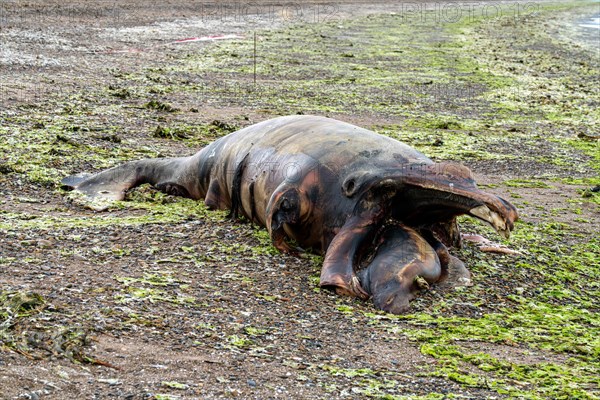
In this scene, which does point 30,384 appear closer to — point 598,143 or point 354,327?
point 354,327

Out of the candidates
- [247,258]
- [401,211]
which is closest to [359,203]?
[401,211]

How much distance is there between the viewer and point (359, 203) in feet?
20.2

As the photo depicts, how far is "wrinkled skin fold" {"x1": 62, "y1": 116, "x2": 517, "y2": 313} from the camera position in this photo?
5855 millimetres

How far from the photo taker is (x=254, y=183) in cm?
700

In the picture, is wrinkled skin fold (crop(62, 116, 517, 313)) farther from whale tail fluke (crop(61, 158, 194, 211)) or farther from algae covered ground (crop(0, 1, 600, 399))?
whale tail fluke (crop(61, 158, 194, 211))

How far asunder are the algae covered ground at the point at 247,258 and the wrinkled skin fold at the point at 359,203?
0.54ft

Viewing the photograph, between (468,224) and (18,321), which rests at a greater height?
(18,321)

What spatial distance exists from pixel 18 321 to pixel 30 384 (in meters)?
0.78

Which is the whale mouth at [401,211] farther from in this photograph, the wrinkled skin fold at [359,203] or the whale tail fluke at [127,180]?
the whale tail fluke at [127,180]

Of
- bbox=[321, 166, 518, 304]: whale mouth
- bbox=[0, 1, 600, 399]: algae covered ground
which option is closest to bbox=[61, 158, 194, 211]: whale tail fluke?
bbox=[0, 1, 600, 399]: algae covered ground

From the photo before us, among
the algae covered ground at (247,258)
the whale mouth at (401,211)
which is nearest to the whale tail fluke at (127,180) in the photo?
the algae covered ground at (247,258)

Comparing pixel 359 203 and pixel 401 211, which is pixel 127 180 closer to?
pixel 359 203

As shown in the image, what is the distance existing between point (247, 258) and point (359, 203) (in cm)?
83

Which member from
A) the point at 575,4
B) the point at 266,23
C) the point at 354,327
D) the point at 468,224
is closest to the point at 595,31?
the point at 266,23
